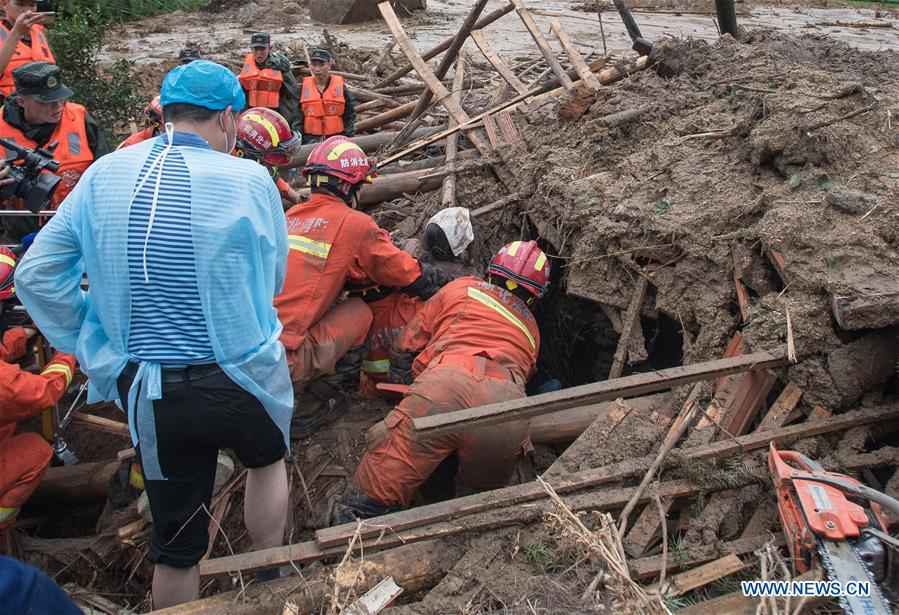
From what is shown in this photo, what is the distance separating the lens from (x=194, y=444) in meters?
2.80

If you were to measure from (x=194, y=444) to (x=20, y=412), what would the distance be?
4.80 ft

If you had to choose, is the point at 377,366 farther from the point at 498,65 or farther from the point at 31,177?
the point at 498,65

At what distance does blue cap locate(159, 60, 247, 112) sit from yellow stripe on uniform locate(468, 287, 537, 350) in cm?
201

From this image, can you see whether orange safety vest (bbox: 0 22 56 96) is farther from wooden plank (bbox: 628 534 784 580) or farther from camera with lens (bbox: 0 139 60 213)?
wooden plank (bbox: 628 534 784 580)

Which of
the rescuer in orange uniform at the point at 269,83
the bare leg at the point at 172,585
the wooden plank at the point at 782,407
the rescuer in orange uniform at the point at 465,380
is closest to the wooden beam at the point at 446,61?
the rescuer in orange uniform at the point at 269,83

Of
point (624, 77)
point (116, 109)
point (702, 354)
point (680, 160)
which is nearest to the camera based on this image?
point (702, 354)

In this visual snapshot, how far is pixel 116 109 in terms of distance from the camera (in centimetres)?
802

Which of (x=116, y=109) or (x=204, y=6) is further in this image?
(x=204, y=6)

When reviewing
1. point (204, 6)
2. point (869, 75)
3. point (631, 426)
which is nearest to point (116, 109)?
point (631, 426)

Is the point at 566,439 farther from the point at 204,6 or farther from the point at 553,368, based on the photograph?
the point at 204,6

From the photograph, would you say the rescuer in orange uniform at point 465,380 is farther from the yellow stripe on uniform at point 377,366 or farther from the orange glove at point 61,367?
the orange glove at point 61,367

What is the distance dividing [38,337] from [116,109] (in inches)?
185

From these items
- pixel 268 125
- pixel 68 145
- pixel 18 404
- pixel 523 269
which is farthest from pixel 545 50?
pixel 18 404

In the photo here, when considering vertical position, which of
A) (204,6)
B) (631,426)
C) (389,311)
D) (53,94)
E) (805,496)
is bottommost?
(204,6)
